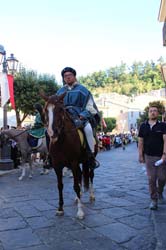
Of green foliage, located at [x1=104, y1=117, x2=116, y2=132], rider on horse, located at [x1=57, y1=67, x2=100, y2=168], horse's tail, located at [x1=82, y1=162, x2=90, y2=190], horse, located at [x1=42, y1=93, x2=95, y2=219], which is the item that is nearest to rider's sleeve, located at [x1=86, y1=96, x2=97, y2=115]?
rider on horse, located at [x1=57, y1=67, x2=100, y2=168]

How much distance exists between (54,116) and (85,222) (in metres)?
1.63

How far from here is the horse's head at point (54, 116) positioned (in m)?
5.27

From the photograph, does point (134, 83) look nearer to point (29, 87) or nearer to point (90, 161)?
point (29, 87)

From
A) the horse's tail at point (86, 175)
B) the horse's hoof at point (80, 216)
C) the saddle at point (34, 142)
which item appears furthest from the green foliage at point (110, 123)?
the horse's hoof at point (80, 216)

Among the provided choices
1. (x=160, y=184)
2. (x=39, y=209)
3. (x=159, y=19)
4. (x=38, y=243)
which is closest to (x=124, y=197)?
(x=160, y=184)

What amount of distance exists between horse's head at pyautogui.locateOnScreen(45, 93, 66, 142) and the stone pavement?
1.32 meters

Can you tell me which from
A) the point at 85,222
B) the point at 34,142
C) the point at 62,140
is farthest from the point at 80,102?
the point at 34,142

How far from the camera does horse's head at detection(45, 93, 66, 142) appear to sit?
5.27 meters

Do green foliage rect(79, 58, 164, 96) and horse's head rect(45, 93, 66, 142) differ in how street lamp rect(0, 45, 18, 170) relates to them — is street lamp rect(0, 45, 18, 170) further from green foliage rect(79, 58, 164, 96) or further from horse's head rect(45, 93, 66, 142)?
green foliage rect(79, 58, 164, 96)

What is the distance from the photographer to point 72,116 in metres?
6.00

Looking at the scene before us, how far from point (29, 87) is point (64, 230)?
20.0 metres

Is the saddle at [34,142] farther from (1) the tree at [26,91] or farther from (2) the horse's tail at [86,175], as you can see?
(1) the tree at [26,91]

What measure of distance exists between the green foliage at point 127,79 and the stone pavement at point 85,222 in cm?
9379

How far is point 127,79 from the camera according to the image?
115m
